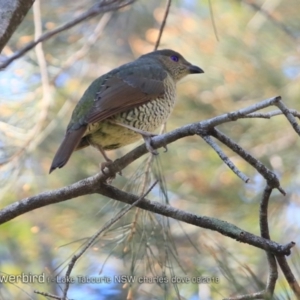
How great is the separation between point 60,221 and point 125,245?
7.25 feet

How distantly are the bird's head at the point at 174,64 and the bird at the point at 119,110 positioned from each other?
1.44 ft

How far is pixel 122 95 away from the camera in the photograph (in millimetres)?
3729

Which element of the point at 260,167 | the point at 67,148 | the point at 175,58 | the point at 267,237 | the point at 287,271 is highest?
the point at 175,58

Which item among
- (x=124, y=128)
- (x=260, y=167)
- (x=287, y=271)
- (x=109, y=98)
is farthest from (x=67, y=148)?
(x=287, y=271)

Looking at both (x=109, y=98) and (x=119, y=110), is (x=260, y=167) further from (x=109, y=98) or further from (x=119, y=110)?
(x=109, y=98)

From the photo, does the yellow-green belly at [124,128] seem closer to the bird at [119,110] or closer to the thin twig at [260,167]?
the bird at [119,110]

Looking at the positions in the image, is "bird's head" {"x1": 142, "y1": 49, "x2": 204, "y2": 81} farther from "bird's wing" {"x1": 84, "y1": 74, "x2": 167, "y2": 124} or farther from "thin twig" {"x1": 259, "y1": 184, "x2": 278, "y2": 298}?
"thin twig" {"x1": 259, "y1": 184, "x2": 278, "y2": 298}

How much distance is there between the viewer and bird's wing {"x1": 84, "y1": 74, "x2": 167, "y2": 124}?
138 inches

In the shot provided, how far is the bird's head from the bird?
44 centimetres

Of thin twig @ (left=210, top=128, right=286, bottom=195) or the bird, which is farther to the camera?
the bird

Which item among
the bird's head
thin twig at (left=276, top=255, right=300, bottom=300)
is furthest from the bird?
thin twig at (left=276, top=255, right=300, bottom=300)

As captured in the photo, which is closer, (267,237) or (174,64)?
(267,237)

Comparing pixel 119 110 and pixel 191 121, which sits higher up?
pixel 191 121

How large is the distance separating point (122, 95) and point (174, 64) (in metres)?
1.05
